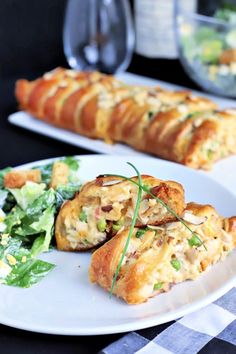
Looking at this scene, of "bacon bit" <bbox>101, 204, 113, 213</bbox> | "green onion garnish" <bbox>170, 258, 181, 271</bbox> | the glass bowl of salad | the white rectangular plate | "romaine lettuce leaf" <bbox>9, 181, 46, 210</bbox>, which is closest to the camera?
"green onion garnish" <bbox>170, 258, 181, 271</bbox>

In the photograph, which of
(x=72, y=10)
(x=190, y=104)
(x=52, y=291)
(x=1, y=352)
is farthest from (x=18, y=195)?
(x=72, y=10)

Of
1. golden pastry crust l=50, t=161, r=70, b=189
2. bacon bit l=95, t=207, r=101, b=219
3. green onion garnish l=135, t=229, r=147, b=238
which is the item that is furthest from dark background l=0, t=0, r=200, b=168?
green onion garnish l=135, t=229, r=147, b=238

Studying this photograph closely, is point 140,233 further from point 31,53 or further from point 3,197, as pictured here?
point 31,53

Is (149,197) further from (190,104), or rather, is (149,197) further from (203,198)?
(190,104)

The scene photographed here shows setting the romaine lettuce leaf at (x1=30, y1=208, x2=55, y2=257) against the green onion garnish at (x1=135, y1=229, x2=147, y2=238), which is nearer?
the green onion garnish at (x1=135, y1=229, x2=147, y2=238)

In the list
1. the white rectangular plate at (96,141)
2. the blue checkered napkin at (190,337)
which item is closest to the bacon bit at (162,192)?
the blue checkered napkin at (190,337)

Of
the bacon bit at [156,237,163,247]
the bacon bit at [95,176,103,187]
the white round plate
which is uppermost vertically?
the bacon bit at [95,176,103,187]

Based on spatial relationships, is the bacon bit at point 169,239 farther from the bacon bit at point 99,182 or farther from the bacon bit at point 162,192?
the bacon bit at point 99,182

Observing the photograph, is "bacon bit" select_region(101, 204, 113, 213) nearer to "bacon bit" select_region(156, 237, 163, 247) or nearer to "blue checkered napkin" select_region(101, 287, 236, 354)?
"bacon bit" select_region(156, 237, 163, 247)
